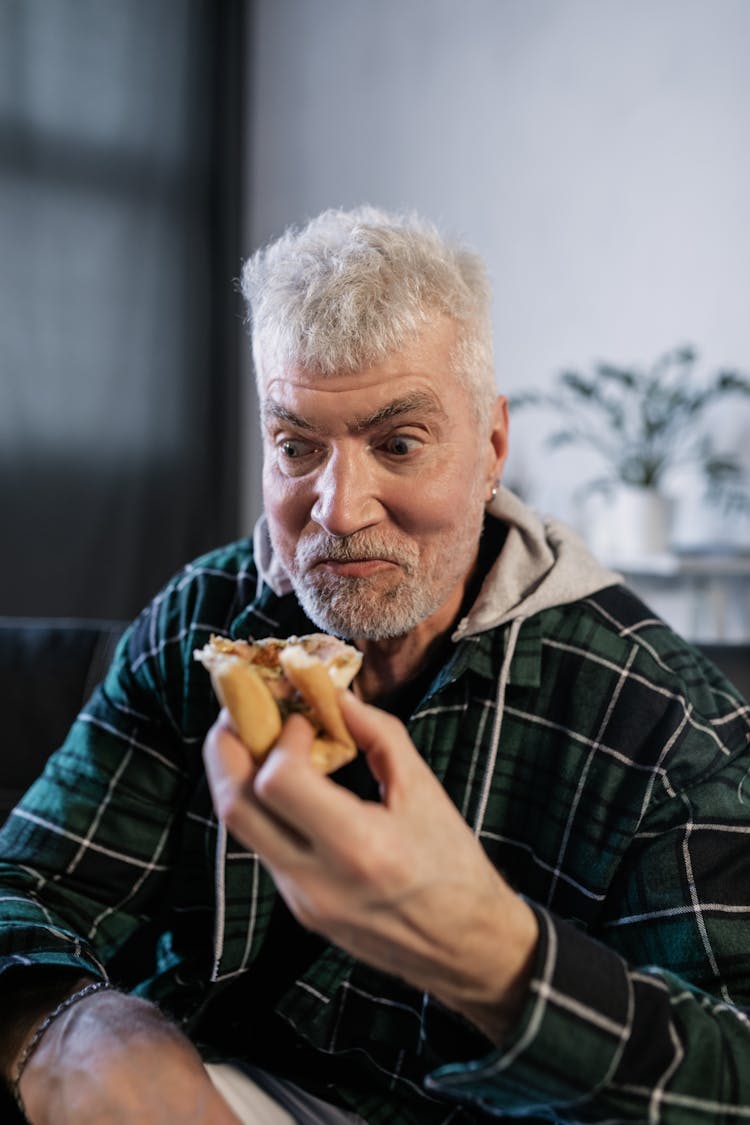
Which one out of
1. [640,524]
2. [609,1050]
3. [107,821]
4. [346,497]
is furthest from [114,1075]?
[640,524]

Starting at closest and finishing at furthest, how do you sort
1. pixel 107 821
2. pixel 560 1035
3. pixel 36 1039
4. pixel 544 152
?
pixel 560 1035, pixel 36 1039, pixel 107 821, pixel 544 152

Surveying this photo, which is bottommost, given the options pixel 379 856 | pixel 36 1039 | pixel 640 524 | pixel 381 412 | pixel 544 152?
pixel 36 1039

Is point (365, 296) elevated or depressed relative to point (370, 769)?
elevated

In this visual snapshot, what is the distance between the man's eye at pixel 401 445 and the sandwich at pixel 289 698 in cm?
33

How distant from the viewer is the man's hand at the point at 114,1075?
0.94 meters

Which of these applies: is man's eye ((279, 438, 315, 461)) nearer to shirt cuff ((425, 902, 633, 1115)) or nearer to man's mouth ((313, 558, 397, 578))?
man's mouth ((313, 558, 397, 578))

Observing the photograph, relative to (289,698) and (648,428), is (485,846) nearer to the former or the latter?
(289,698)

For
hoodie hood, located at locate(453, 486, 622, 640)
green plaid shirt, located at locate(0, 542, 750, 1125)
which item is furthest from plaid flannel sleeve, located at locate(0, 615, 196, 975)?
hoodie hood, located at locate(453, 486, 622, 640)

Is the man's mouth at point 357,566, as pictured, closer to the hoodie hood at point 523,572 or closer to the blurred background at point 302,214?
the hoodie hood at point 523,572

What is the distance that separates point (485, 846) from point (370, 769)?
301mm

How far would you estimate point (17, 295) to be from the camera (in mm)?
3191

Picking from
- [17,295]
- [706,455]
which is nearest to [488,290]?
[706,455]

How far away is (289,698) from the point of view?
0.77 meters

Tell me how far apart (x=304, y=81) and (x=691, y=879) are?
349 cm
